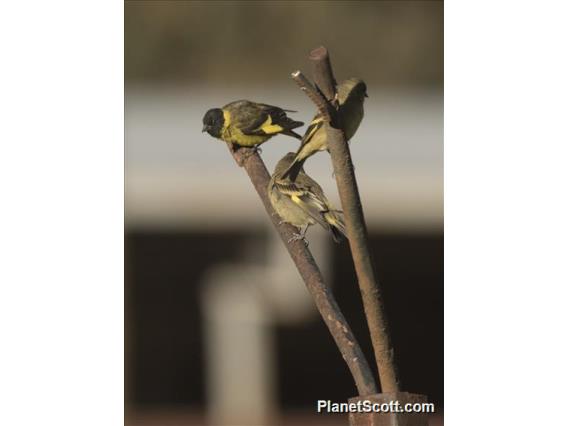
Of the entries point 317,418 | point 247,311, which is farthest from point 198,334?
point 317,418

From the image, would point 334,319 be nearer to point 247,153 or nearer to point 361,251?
point 361,251

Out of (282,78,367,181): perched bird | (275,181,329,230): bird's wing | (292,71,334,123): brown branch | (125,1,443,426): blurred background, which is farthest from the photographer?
(125,1,443,426): blurred background

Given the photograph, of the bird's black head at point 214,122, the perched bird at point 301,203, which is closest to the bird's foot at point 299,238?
the perched bird at point 301,203

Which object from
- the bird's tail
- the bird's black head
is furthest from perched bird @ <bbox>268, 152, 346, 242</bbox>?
the bird's black head

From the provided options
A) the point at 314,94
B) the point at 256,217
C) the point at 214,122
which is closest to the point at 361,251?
the point at 314,94

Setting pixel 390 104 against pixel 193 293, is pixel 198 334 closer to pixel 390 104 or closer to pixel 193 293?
pixel 193 293

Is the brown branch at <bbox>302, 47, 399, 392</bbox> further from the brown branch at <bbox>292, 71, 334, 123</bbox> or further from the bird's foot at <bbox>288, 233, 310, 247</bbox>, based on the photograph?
the bird's foot at <bbox>288, 233, 310, 247</bbox>
